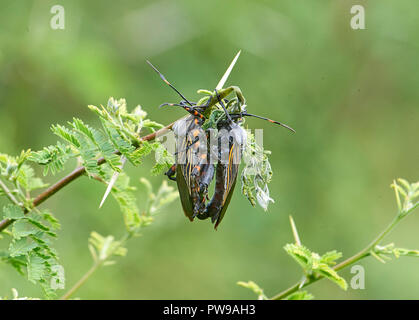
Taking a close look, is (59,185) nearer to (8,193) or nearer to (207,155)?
(8,193)

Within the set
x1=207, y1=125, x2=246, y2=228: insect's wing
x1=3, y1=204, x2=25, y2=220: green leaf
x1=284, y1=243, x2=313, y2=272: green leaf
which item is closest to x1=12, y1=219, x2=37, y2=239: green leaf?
x1=3, y1=204, x2=25, y2=220: green leaf

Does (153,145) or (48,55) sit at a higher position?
(48,55)

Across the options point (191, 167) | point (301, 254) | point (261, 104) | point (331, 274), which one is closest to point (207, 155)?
point (191, 167)

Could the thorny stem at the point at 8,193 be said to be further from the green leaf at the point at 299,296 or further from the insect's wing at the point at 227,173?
the green leaf at the point at 299,296

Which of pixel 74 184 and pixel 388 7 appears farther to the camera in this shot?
pixel 388 7

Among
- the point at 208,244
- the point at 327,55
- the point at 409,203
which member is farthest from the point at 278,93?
the point at 409,203

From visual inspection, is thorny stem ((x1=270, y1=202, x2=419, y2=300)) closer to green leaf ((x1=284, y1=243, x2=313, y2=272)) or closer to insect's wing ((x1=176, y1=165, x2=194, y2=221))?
green leaf ((x1=284, y1=243, x2=313, y2=272))
